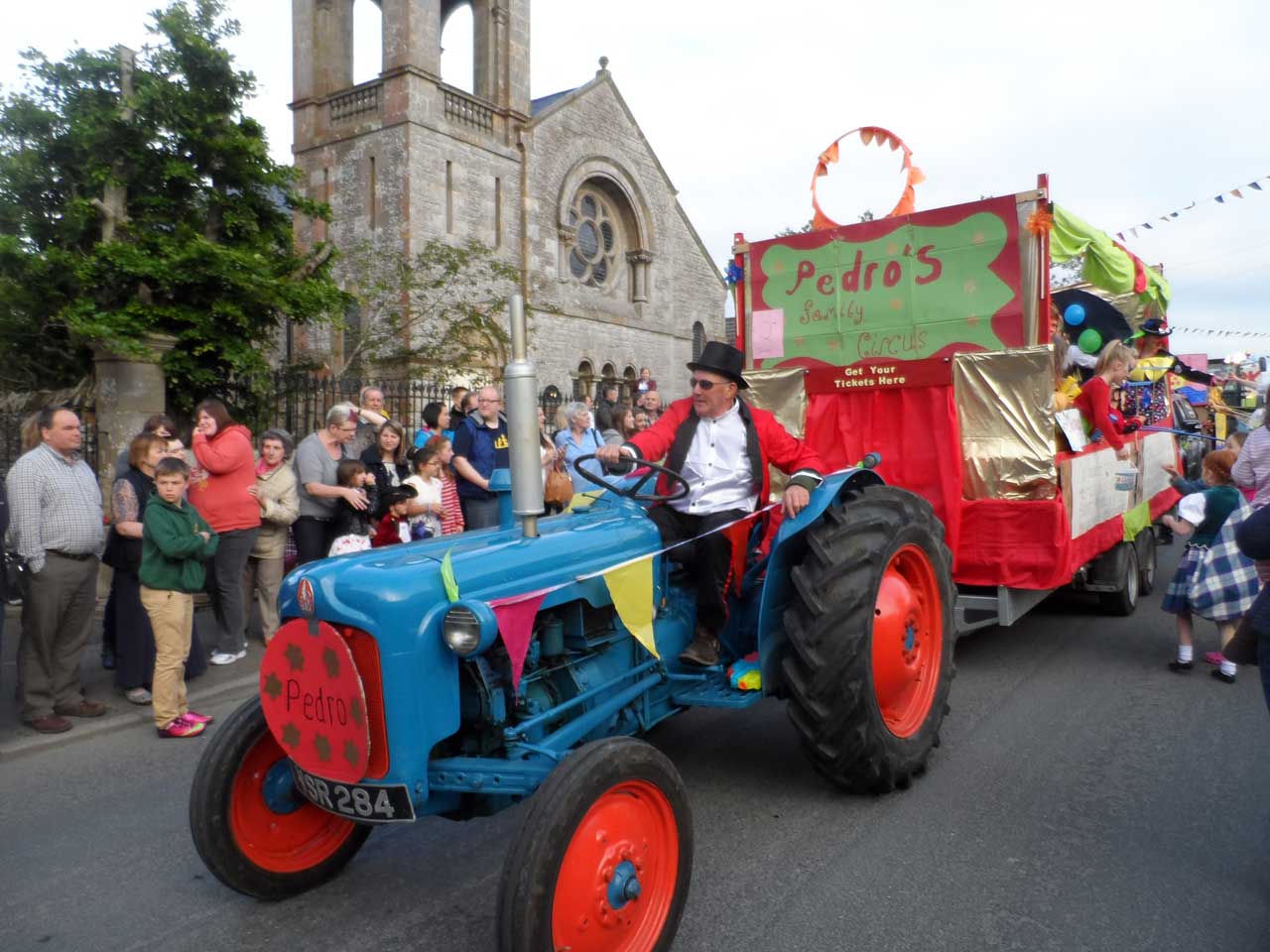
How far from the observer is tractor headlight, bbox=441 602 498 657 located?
266cm

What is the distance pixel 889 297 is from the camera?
5.88 m

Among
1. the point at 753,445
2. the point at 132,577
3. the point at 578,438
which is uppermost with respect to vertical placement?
the point at 578,438

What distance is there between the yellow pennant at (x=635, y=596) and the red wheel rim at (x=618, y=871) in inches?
26.7

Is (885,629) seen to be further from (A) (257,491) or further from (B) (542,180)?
(B) (542,180)

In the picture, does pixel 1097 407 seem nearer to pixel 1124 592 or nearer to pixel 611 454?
pixel 1124 592

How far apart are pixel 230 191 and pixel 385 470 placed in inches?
220

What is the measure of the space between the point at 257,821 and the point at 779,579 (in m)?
2.08

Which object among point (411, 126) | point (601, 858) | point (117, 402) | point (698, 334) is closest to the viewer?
point (601, 858)

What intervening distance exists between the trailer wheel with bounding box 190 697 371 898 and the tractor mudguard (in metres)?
1.64

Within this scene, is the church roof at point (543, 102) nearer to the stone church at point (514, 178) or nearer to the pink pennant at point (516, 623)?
the stone church at point (514, 178)

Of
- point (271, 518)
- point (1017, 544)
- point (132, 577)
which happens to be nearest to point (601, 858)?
point (1017, 544)

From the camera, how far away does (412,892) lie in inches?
126

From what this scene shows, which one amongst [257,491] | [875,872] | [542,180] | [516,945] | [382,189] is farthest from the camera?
[542,180]

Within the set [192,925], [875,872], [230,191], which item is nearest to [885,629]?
[875,872]
